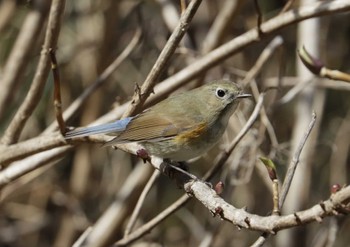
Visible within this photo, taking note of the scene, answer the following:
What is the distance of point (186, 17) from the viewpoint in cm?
248

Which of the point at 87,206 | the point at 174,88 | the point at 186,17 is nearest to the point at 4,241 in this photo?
the point at 87,206

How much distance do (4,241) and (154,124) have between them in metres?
2.39

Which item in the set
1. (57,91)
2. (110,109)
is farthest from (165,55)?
(110,109)

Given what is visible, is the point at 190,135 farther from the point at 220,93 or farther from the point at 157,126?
the point at 220,93

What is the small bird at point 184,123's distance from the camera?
3.26 meters

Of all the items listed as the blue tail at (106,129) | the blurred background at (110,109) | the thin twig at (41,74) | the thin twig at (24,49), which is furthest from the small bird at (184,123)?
the blurred background at (110,109)

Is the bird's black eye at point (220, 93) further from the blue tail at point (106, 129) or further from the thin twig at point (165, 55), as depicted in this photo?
the thin twig at point (165, 55)

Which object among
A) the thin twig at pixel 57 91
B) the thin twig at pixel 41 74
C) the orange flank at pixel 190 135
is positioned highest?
the thin twig at pixel 41 74

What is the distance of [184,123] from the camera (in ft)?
11.1

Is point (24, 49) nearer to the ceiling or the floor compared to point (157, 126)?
nearer to the ceiling

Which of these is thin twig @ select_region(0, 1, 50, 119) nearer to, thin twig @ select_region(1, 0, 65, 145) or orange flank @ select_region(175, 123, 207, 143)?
thin twig @ select_region(1, 0, 65, 145)

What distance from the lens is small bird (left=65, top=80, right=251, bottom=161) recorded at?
3256 mm

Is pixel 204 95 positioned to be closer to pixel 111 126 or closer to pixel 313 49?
pixel 111 126

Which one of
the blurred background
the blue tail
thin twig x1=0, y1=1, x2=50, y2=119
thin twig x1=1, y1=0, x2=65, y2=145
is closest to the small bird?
the blue tail
